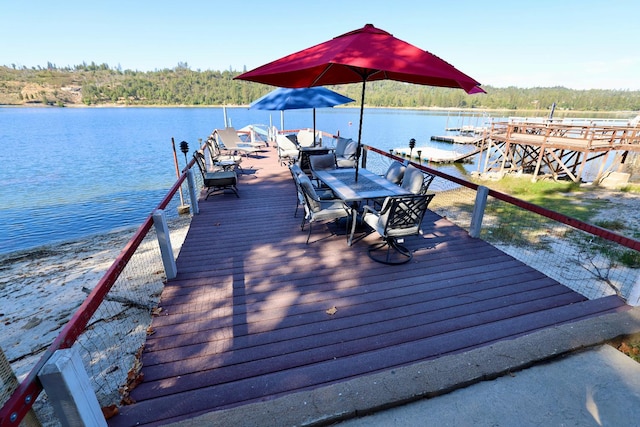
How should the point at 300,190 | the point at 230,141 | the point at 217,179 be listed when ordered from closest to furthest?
the point at 300,190, the point at 217,179, the point at 230,141

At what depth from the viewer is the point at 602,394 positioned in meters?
1.86

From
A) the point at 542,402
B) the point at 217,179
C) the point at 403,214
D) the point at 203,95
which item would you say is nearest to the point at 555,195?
the point at 403,214

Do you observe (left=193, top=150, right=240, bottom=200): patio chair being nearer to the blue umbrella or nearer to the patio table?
the patio table

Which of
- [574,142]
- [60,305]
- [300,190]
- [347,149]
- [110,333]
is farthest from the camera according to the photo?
[574,142]

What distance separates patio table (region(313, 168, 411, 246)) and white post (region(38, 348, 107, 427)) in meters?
2.92

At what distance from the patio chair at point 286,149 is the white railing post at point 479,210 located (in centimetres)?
561

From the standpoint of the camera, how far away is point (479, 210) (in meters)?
4.20

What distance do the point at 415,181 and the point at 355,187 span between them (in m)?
0.91

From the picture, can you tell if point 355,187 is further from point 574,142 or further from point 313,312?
point 574,142

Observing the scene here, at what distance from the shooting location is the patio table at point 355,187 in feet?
12.8

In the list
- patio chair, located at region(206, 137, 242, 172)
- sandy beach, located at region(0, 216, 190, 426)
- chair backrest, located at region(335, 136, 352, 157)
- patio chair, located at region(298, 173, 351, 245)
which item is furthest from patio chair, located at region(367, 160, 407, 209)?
patio chair, located at region(206, 137, 242, 172)

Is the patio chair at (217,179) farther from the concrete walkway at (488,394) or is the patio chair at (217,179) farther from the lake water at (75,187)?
the lake water at (75,187)

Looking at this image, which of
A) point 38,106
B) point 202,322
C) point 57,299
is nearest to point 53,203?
point 57,299

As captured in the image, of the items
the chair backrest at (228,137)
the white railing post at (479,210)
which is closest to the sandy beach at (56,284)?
the white railing post at (479,210)
